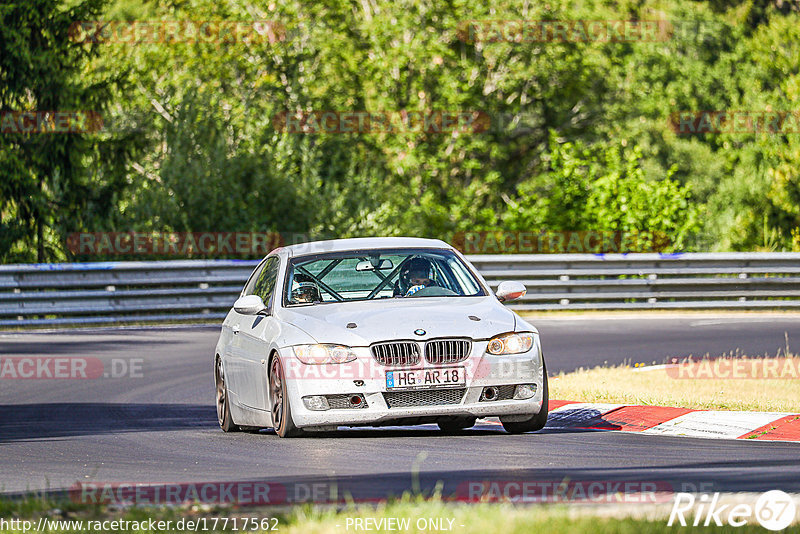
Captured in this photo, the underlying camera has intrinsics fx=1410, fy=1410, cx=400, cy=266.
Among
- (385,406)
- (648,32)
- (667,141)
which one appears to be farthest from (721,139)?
(385,406)

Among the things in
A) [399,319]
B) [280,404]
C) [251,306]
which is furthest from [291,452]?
[251,306]

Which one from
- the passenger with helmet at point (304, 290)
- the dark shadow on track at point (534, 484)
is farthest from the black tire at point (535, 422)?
the dark shadow on track at point (534, 484)

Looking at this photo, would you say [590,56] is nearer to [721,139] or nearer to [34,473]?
[721,139]

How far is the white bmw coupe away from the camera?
9.88 meters

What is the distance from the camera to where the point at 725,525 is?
5.87 m

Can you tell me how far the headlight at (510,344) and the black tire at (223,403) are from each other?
2.64 meters

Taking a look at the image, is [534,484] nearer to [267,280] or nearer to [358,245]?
[358,245]

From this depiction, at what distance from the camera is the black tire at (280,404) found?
10133 mm

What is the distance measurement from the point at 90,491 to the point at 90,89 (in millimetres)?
22603

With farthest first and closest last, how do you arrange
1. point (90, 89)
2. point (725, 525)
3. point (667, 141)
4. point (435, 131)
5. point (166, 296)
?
point (667, 141), point (435, 131), point (90, 89), point (166, 296), point (725, 525)

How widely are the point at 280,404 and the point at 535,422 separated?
6.16ft

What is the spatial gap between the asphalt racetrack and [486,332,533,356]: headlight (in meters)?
0.63

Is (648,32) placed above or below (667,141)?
above

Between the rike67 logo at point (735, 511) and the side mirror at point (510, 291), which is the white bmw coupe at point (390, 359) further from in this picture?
the rike67 logo at point (735, 511)
